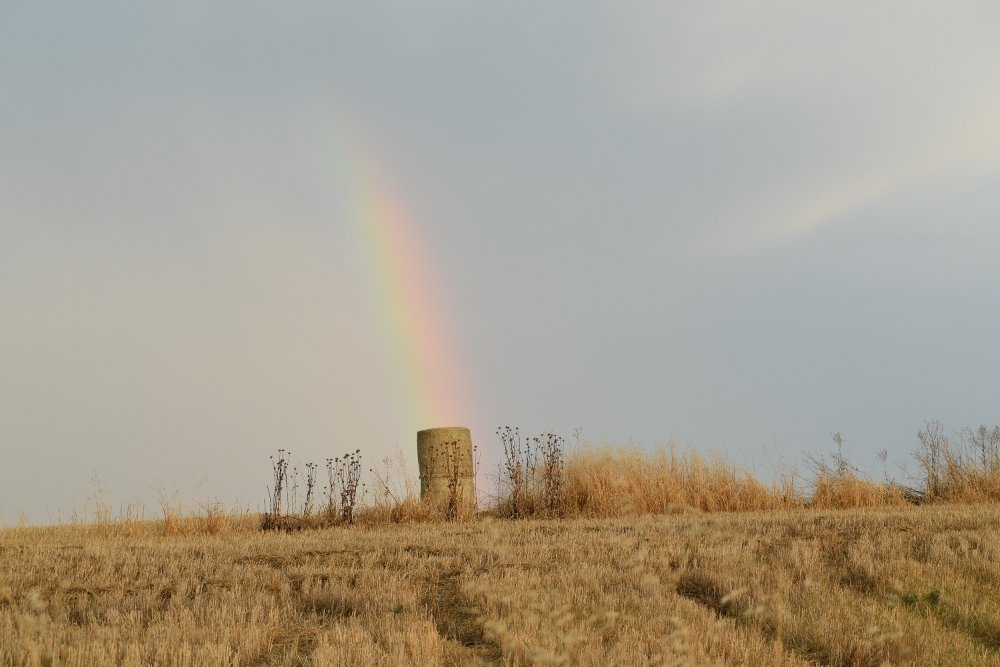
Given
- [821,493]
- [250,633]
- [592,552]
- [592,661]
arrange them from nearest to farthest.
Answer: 1. [592,661]
2. [250,633]
3. [592,552]
4. [821,493]

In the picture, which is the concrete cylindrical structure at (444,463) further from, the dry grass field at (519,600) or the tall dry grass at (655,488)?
the dry grass field at (519,600)

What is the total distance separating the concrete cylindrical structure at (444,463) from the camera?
1569cm

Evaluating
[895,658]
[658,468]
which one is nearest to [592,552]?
[895,658]

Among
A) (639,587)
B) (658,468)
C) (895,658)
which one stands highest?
(658,468)

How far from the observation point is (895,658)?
5832mm

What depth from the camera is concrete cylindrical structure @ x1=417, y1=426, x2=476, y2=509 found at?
15.7 m

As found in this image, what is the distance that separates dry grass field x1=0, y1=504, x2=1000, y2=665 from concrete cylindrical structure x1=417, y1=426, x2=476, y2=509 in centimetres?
551

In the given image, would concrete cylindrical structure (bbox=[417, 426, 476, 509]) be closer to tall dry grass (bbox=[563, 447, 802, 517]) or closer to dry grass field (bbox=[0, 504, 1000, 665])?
tall dry grass (bbox=[563, 447, 802, 517])

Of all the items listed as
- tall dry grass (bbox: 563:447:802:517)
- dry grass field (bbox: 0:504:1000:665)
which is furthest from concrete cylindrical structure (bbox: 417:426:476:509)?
dry grass field (bbox: 0:504:1000:665)

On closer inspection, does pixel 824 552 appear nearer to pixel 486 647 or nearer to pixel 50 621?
pixel 486 647

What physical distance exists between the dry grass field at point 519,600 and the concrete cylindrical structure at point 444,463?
551 cm

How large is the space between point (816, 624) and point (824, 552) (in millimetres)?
2562

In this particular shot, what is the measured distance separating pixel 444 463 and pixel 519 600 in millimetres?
9757

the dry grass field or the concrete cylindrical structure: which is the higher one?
the concrete cylindrical structure
